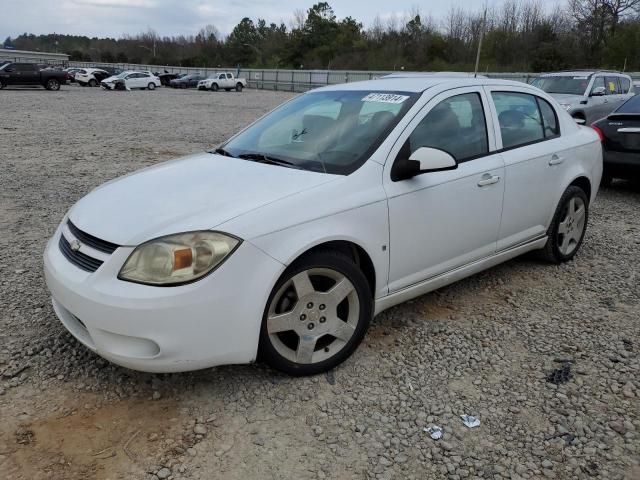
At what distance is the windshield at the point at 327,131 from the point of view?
10.5 feet

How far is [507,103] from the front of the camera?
4.09 meters

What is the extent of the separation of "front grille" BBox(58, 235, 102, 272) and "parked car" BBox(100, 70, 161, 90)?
1489 inches

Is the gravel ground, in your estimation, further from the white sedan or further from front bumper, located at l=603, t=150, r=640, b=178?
front bumper, located at l=603, t=150, r=640, b=178

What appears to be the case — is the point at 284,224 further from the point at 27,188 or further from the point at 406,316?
the point at 27,188

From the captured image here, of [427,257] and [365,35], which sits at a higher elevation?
[365,35]

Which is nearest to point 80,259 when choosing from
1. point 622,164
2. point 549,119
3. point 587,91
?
point 549,119

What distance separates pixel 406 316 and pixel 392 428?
1.25 m

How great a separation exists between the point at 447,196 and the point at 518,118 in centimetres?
126

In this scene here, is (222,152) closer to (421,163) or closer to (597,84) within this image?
(421,163)

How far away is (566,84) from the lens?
1247 cm

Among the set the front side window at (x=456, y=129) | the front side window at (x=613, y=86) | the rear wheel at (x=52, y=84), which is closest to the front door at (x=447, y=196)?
the front side window at (x=456, y=129)

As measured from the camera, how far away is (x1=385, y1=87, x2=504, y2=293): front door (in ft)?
10.5

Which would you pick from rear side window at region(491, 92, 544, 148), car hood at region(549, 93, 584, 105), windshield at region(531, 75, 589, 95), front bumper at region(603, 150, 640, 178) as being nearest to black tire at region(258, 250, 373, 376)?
rear side window at region(491, 92, 544, 148)

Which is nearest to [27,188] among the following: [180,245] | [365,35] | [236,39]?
[180,245]
